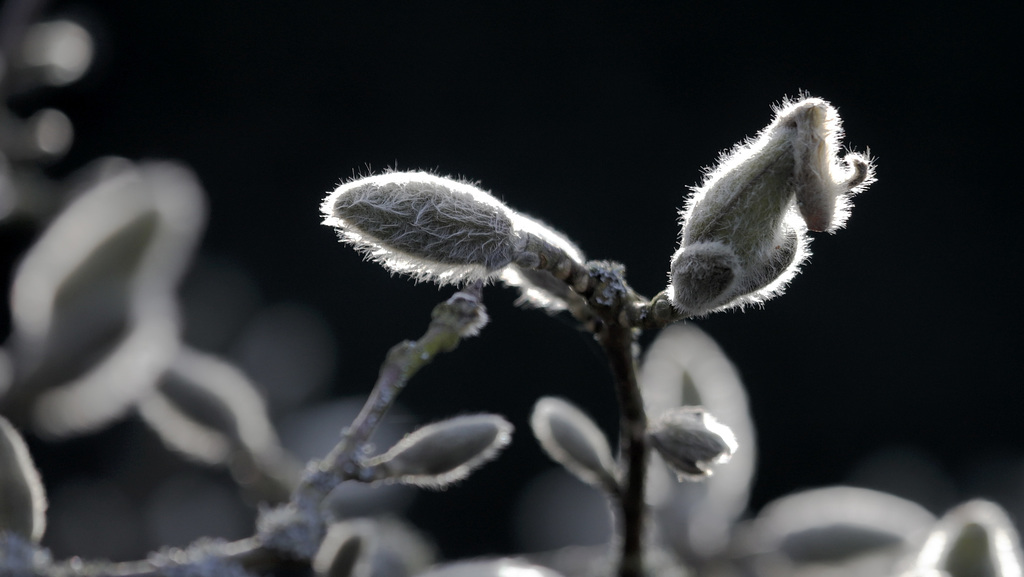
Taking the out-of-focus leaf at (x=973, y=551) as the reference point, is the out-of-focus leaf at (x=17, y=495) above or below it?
below

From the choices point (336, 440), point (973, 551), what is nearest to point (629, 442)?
point (973, 551)

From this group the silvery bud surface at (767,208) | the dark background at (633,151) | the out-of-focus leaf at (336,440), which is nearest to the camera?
the silvery bud surface at (767,208)

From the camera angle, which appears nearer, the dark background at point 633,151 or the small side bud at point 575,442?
the small side bud at point 575,442

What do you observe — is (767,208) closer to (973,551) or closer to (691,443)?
(691,443)

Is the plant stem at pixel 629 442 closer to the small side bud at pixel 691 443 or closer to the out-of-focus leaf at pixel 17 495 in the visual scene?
the small side bud at pixel 691 443

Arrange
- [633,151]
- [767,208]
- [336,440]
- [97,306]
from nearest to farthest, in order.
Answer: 1. [767,208]
2. [97,306]
3. [336,440]
4. [633,151]

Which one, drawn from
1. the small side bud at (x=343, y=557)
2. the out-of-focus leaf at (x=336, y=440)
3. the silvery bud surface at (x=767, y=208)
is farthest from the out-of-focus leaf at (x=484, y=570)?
the out-of-focus leaf at (x=336, y=440)

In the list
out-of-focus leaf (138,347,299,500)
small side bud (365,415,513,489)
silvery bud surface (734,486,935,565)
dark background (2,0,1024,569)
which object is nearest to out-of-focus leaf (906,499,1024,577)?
silvery bud surface (734,486,935,565)
